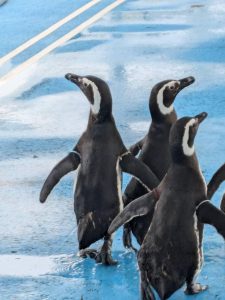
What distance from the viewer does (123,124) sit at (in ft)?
21.9

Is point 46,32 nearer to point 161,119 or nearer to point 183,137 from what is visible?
point 161,119

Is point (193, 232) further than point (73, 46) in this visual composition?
No

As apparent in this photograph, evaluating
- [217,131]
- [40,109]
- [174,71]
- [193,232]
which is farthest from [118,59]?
[193,232]

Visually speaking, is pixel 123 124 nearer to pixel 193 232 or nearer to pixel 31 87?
pixel 31 87

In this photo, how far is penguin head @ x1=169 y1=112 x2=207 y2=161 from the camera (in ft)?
12.6

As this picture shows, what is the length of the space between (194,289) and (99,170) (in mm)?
669

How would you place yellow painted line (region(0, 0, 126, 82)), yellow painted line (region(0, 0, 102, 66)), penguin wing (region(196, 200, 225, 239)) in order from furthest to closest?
yellow painted line (region(0, 0, 102, 66)), yellow painted line (region(0, 0, 126, 82)), penguin wing (region(196, 200, 225, 239))

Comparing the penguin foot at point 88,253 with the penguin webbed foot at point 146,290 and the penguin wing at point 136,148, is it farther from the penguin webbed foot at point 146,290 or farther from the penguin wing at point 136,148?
the penguin webbed foot at point 146,290

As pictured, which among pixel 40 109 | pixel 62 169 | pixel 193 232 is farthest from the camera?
pixel 40 109

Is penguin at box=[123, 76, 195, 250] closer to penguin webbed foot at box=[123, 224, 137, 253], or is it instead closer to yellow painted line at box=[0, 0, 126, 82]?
penguin webbed foot at box=[123, 224, 137, 253]

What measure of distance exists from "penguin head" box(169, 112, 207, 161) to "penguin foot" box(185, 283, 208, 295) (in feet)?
1.94

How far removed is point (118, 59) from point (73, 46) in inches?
31.5

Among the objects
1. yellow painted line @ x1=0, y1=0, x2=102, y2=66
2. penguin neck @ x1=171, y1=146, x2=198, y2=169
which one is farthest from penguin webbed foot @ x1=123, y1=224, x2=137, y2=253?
yellow painted line @ x1=0, y1=0, x2=102, y2=66

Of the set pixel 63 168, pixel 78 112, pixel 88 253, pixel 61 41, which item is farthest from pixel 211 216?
pixel 61 41
